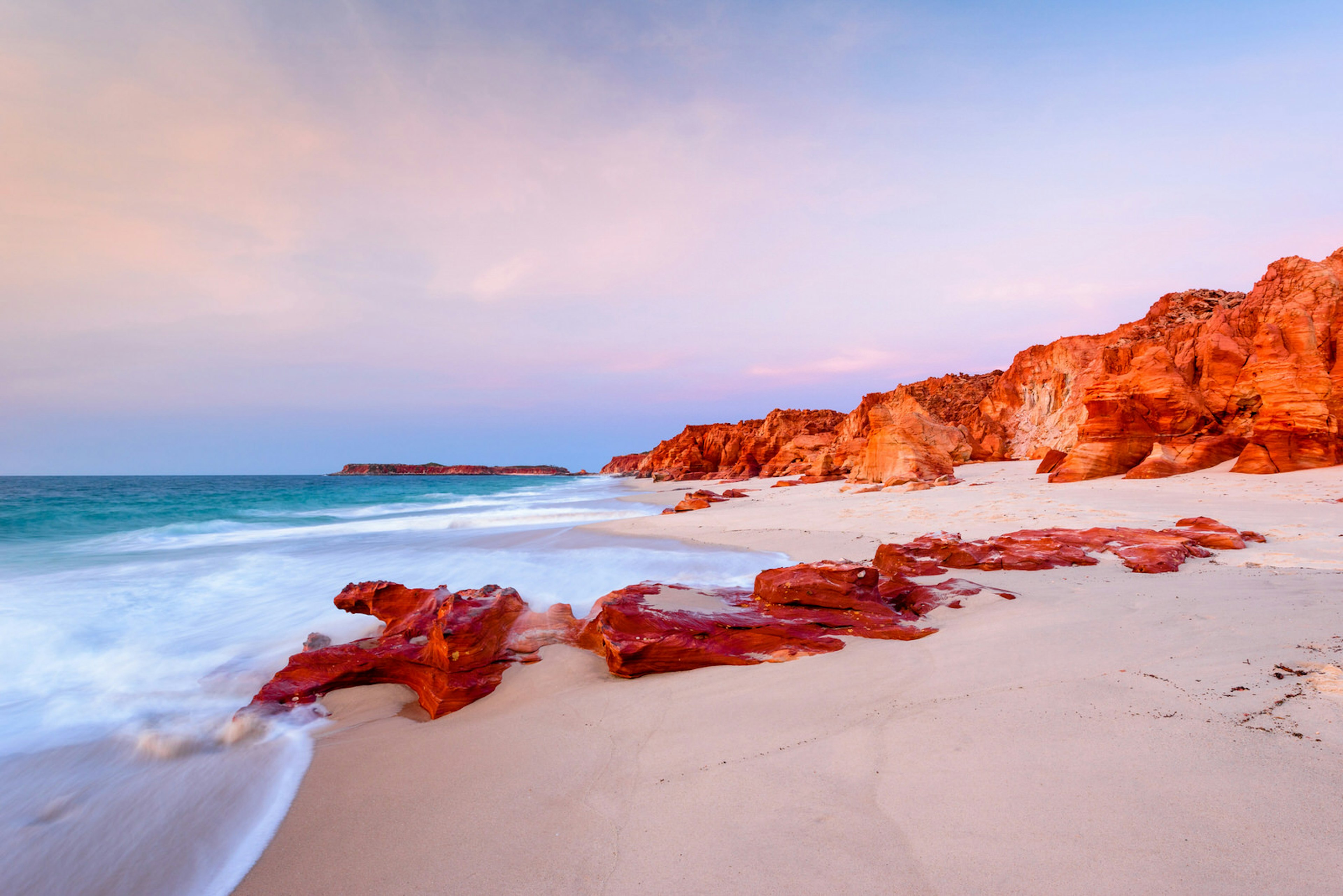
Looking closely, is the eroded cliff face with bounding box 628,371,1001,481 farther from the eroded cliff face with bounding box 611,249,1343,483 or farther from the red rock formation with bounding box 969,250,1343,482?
the red rock formation with bounding box 969,250,1343,482

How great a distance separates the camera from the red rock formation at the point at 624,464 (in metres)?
101

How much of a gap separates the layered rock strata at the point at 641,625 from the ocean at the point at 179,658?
46cm

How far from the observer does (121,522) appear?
20.8 metres

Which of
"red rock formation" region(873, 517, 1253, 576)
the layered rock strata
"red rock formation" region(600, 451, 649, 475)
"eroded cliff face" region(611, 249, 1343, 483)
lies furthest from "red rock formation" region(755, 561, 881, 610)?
"red rock formation" region(600, 451, 649, 475)

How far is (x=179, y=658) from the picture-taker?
5305 millimetres

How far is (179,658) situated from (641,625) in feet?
16.2

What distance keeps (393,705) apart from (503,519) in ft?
52.5

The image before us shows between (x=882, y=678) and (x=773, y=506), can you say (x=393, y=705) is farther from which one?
(x=773, y=506)

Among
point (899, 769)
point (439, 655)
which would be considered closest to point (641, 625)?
point (439, 655)

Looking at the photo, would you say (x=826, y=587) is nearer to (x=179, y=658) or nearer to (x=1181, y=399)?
Result: (x=179, y=658)

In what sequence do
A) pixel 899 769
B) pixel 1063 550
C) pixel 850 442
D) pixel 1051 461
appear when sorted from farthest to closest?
pixel 850 442
pixel 1051 461
pixel 1063 550
pixel 899 769

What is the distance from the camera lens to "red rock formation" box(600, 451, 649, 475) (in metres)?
101

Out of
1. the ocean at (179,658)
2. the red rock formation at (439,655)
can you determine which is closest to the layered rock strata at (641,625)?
the red rock formation at (439,655)

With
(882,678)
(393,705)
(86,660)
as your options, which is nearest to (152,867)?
(393,705)
